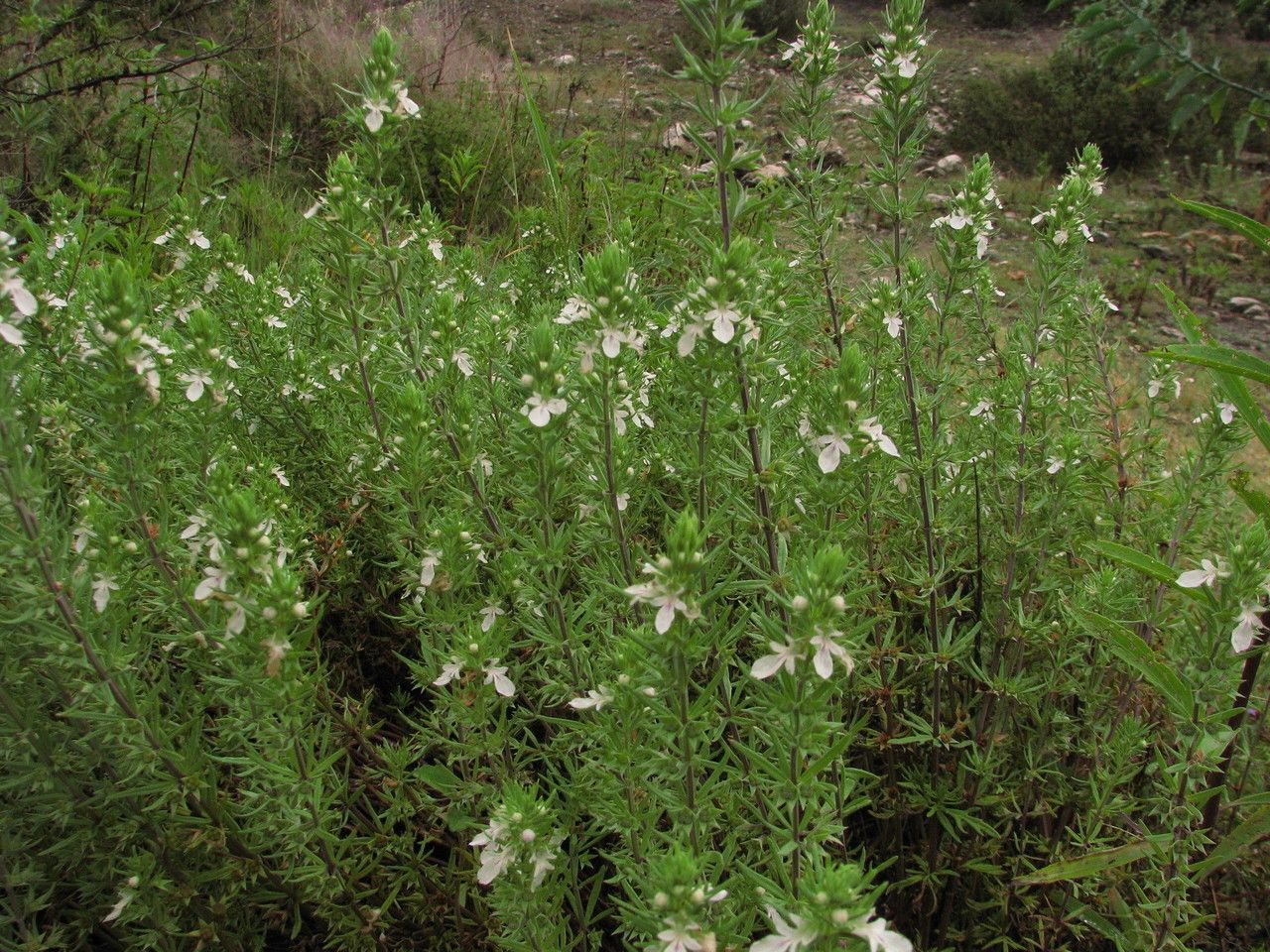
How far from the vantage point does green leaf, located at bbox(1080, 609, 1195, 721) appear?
187 centimetres

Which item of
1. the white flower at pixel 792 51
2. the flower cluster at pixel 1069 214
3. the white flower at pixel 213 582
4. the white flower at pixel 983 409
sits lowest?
the white flower at pixel 983 409

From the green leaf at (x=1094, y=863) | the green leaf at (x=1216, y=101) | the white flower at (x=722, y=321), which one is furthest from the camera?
the green leaf at (x=1216, y=101)

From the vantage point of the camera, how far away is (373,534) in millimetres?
2934

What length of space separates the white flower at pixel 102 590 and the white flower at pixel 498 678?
0.86 metres

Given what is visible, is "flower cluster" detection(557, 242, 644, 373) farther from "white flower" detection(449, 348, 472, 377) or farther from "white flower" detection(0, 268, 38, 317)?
"white flower" detection(0, 268, 38, 317)

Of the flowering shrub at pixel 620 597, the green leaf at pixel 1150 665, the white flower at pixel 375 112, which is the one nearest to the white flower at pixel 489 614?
the flowering shrub at pixel 620 597

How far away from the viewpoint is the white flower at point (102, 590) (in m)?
1.86

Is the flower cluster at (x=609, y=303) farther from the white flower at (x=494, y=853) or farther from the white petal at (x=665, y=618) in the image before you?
the white flower at (x=494, y=853)

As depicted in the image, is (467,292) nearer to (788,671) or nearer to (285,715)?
(285,715)

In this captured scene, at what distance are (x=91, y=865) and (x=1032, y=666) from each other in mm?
2830

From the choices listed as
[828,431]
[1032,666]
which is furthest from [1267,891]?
[828,431]

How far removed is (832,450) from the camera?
177 centimetres

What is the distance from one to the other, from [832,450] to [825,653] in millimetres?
535

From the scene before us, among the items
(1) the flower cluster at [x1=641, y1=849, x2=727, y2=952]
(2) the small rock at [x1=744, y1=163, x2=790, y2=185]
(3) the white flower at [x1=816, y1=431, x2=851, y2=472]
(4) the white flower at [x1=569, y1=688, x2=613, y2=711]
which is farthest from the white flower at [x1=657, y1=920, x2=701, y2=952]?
(2) the small rock at [x1=744, y1=163, x2=790, y2=185]
